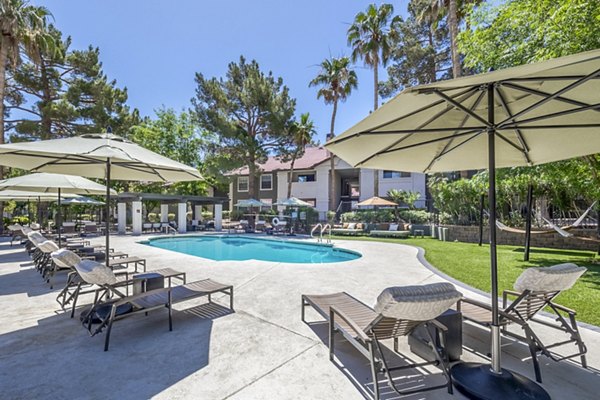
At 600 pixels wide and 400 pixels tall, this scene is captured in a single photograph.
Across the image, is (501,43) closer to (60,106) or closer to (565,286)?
(565,286)

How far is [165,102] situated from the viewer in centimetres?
2697

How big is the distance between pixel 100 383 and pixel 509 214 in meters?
17.8

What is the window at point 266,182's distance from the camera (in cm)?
3272

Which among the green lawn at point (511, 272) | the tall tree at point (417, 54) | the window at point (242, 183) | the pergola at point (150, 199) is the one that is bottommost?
the green lawn at point (511, 272)

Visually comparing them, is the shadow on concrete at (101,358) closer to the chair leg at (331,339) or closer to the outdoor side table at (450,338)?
the chair leg at (331,339)

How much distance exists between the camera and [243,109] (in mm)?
23750

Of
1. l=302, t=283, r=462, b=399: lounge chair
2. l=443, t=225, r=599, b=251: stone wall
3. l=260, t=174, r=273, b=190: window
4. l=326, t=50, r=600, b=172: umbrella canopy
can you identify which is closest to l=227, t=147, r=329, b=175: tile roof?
l=260, t=174, r=273, b=190: window

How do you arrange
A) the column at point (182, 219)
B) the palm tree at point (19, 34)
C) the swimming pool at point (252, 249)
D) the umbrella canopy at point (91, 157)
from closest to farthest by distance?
the umbrella canopy at point (91, 157)
the swimming pool at point (252, 249)
the palm tree at point (19, 34)
the column at point (182, 219)

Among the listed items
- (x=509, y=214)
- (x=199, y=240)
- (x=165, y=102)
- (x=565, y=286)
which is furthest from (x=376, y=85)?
(x=565, y=286)

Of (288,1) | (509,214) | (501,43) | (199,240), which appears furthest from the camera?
(199,240)

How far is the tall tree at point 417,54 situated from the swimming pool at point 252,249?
50.2ft

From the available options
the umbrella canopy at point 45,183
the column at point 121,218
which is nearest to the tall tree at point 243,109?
the column at point 121,218

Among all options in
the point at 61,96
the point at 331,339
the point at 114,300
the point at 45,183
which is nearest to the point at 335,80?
the point at 61,96

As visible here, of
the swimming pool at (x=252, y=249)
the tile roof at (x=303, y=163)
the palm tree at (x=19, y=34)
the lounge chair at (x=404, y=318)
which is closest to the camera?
the lounge chair at (x=404, y=318)
